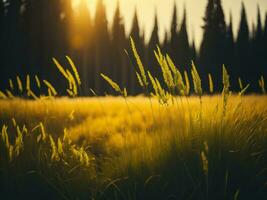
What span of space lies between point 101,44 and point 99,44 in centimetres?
18

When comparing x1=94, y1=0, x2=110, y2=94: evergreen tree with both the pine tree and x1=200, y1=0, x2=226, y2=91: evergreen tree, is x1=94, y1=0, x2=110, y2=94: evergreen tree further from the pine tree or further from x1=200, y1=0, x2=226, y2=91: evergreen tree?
x1=200, y1=0, x2=226, y2=91: evergreen tree

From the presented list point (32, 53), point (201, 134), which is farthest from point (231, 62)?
point (201, 134)

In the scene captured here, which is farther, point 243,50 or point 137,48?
point 137,48

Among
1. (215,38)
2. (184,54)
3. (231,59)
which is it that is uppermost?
(215,38)

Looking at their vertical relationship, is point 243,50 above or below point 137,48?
below

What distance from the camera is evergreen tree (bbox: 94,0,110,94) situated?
1346 inches

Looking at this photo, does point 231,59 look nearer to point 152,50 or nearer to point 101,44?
point 152,50

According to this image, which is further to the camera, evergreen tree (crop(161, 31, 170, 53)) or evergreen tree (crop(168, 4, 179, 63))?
evergreen tree (crop(161, 31, 170, 53))

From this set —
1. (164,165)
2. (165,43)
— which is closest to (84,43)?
(165,43)

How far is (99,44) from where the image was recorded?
34594mm

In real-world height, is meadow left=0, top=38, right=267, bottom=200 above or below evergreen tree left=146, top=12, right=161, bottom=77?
below

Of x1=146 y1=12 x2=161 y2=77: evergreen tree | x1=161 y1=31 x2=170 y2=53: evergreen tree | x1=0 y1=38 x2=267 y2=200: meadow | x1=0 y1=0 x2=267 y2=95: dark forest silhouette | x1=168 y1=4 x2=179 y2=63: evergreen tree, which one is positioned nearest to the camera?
x1=0 y1=38 x2=267 y2=200: meadow

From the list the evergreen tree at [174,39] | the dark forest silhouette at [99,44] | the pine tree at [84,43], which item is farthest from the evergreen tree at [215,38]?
the pine tree at [84,43]

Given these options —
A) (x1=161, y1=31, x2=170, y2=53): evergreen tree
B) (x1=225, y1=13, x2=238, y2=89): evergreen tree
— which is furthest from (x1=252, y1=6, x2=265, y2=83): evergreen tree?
(x1=161, y1=31, x2=170, y2=53): evergreen tree
